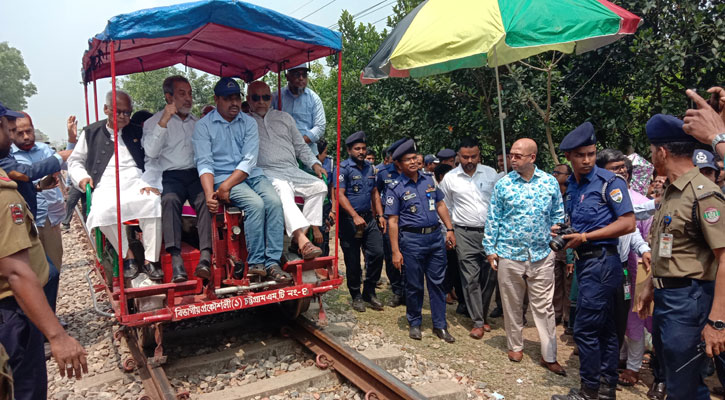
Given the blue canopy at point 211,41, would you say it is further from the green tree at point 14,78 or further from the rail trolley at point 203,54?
the green tree at point 14,78

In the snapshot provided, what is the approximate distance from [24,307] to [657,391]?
4428mm

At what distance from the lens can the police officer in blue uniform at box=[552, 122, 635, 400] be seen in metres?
3.80

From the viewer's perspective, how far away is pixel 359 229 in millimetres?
6207

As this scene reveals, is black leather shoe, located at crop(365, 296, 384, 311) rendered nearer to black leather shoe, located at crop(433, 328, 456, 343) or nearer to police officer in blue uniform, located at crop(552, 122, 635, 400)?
black leather shoe, located at crop(433, 328, 456, 343)

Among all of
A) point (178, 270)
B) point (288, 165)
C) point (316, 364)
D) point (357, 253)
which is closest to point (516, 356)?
point (316, 364)

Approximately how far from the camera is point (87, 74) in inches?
190

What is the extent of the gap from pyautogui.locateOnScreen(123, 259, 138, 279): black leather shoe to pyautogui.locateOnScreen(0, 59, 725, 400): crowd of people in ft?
0.06

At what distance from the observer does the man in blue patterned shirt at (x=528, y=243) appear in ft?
14.8

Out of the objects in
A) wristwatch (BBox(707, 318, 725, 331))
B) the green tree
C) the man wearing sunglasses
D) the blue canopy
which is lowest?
wristwatch (BBox(707, 318, 725, 331))

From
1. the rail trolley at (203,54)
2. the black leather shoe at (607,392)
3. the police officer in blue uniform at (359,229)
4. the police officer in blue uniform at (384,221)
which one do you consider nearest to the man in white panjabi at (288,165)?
the rail trolley at (203,54)

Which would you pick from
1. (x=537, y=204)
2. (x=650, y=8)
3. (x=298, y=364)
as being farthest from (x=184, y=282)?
(x=650, y=8)

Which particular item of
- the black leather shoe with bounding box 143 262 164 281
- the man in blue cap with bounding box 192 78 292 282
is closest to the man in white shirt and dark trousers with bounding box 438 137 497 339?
the man in blue cap with bounding box 192 78 292 282

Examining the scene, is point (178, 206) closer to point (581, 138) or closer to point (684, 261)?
point (581, 138)

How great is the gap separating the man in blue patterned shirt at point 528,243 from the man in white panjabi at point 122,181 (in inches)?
127
